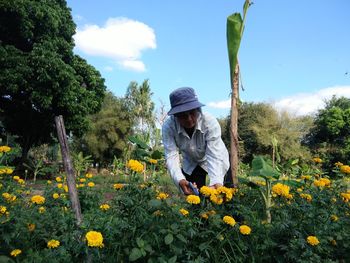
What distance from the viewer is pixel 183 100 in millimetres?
2453

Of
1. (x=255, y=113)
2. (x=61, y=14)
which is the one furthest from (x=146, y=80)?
(x=61, y=14)

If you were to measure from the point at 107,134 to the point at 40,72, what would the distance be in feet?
42.8

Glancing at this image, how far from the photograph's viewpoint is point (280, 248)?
2.13m

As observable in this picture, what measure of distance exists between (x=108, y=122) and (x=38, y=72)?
1295cm

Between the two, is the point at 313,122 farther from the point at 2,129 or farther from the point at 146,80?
the point at 2,129

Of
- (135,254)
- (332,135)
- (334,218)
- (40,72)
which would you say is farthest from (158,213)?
(332,135)

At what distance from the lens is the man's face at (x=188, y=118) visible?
2.48 meters

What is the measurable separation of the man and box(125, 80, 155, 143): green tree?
22740 millimetres

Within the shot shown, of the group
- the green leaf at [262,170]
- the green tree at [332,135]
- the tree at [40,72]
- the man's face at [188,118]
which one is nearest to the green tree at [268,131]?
the green tree at [332,135]

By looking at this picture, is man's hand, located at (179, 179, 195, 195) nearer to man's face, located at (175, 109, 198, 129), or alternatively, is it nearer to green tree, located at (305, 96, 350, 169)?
man's face, located at (175, 109, 198, 129)

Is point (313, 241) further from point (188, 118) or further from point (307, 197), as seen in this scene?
point (188, 118)

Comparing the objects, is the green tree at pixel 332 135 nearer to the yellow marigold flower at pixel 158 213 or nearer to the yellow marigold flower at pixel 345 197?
the yellow marigold flower at pixel 345 197

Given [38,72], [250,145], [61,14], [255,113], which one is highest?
[61,14]

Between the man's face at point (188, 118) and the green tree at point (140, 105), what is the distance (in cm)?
2301
